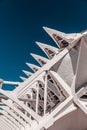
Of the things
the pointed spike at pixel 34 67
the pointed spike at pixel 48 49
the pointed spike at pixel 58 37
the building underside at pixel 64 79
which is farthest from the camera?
the pointed spike at pixel 34 67

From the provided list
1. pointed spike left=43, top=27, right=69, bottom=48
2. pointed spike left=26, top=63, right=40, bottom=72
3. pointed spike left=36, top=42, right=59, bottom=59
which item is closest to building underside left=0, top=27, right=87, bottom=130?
pointed spike left=43, top=27, right=69, bottom=48

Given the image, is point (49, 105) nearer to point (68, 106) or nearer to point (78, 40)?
point (68, 106)

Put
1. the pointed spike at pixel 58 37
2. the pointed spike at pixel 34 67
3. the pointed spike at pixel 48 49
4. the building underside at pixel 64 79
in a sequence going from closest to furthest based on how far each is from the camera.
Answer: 1. the building underside at pixel 64 79
2. the pointed spike at pixel 58 37
3. the pointed spike at pixel 48 49
4. the pointed spike at pixel 34 67

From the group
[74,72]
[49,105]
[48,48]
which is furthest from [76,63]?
[49,105]

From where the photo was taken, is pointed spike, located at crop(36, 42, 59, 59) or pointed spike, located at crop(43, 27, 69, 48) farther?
pointed spike, located at crop(36, 42, 59, 59)

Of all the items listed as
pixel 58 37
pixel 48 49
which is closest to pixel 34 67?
pixel 48 49

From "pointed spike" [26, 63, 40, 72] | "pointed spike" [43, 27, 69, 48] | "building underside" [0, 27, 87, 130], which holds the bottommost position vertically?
"building underside" [0, 27, 87, 130]

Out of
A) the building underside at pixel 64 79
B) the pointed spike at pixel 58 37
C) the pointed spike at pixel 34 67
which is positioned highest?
the pointed spike at pixel 34 67

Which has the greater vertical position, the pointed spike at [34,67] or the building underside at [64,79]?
the pointed spike at [34,67]

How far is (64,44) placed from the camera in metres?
25.5

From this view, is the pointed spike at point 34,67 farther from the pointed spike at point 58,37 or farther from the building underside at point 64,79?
the pointed spike at point 58,37

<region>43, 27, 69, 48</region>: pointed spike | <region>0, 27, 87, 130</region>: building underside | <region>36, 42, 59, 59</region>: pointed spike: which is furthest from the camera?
<region>36, 42, 59, 59</region>: pointed spike

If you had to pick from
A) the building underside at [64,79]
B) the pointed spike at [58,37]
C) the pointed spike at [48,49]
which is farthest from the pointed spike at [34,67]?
the pointed spike at [58,37]

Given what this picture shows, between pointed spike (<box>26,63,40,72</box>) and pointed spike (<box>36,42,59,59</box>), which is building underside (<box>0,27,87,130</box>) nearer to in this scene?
pointed spike (<box>36,42,59,59</box>)
